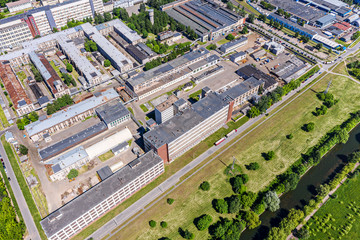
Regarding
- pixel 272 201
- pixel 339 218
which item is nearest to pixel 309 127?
pixel 339 218

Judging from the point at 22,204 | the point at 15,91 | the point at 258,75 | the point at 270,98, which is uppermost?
the point at 258,75

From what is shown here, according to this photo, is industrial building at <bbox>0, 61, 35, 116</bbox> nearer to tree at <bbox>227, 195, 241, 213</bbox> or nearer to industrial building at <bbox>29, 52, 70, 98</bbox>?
industrial building at <bbox>29, 52, 70, 98</bbox>

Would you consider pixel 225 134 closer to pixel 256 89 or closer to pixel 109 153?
pixel 256 89

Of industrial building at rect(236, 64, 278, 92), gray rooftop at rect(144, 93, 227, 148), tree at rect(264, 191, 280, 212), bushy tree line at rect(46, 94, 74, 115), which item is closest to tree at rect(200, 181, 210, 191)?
gray rooftop at rect(144, 93, 227, 148)

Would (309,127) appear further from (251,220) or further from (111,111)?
(111,111)

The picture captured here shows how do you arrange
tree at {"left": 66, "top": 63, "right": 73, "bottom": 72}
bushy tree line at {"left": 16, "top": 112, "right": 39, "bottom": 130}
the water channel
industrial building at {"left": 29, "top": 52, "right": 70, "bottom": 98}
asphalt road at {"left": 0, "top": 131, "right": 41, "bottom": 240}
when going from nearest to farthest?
1. asphalt road at {"left": 0, "top": 131, "right": 41, "bottom": 240}
2. the water channel
3. bushy tree line at {"left": 16, "top": 112, "right": 39, "bottom": 130}
4. industrial building at {"left": 29, "top": 52, "right": 70, "bottom": 98}
5. tree at {"left": 66, "top": 63, "right": 73, "bottom": 72}

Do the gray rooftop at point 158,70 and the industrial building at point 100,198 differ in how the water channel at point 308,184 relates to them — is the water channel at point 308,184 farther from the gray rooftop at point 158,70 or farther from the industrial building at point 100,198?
the gray rooftop at point 158,70
